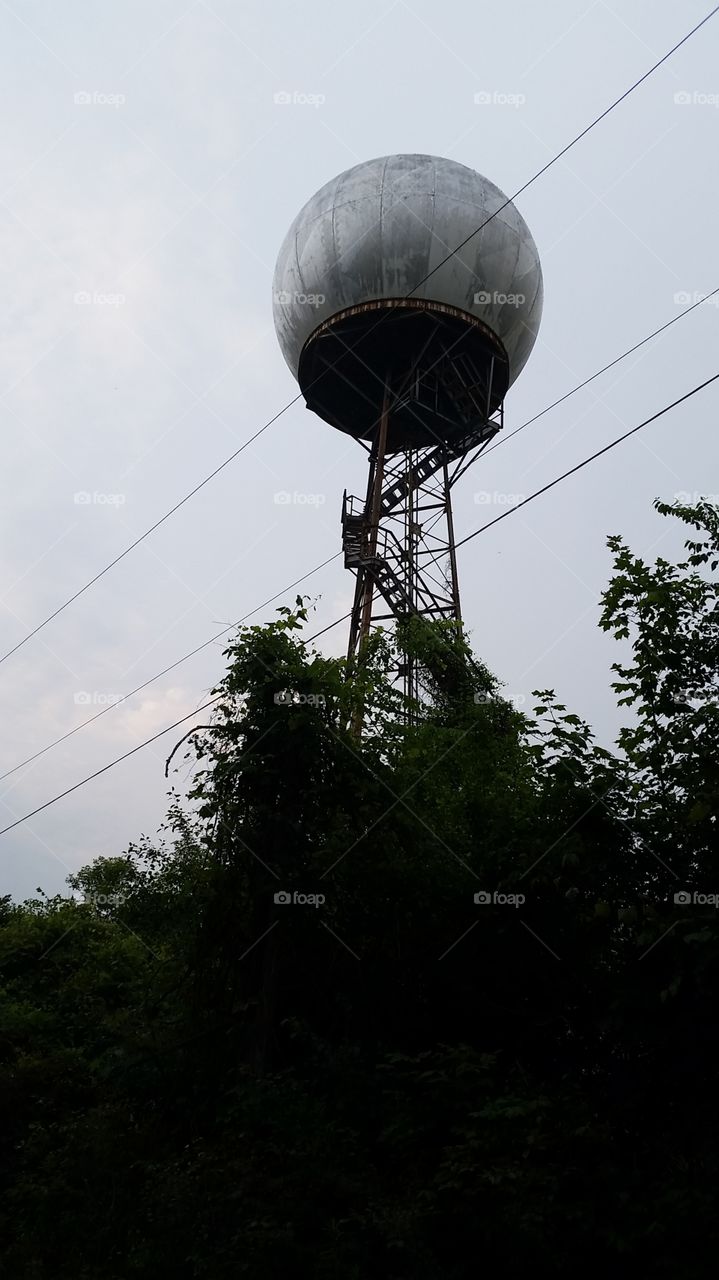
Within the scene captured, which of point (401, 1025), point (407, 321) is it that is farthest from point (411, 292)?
point (401, 1025)

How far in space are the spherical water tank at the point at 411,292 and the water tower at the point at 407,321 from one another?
0.03m

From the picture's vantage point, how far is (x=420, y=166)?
66.0ft

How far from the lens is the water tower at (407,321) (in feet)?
63.1

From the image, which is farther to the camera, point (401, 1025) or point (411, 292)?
point (411, 292)

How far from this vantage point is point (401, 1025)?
8336 mm

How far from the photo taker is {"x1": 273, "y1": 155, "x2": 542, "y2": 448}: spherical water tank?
19.2m

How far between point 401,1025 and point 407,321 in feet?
50.9

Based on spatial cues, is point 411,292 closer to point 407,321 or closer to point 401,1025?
point 407,321

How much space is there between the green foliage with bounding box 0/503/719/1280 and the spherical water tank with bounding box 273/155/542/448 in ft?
40.3

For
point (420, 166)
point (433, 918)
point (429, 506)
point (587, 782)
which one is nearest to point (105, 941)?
point (433, 918)

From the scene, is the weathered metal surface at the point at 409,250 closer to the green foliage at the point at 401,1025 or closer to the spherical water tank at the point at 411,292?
the spherical water tank at the point at 411,292

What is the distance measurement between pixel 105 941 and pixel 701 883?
9.69 meters

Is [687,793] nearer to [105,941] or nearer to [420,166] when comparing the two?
[105,941]

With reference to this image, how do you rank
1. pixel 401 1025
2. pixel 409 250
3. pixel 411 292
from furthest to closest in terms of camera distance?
pixel 409 250
pixel 411 292
pixel 401 1025
